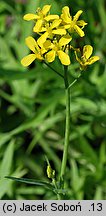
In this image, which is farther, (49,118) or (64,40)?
(49,118)

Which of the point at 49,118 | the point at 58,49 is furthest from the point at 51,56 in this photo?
the point at 49,118

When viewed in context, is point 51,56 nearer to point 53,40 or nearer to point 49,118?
point 53,40

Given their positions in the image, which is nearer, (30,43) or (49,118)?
(30,43)

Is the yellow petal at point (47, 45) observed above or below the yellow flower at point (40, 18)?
below

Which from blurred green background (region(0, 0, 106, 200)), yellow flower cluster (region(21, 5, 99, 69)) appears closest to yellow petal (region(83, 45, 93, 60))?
yellow flower cluster (region(21, 5, 99, 69))

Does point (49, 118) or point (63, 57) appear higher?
point (49, 118)

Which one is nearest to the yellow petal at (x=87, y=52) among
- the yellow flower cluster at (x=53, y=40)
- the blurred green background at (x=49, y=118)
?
the yellow flower cluster at (x=53, y=40)

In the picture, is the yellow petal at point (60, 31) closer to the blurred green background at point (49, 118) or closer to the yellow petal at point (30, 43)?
the yellow petal at point (30, 43)

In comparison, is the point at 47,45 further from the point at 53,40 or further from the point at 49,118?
the point at 49,118

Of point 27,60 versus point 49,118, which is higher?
point 49,118
